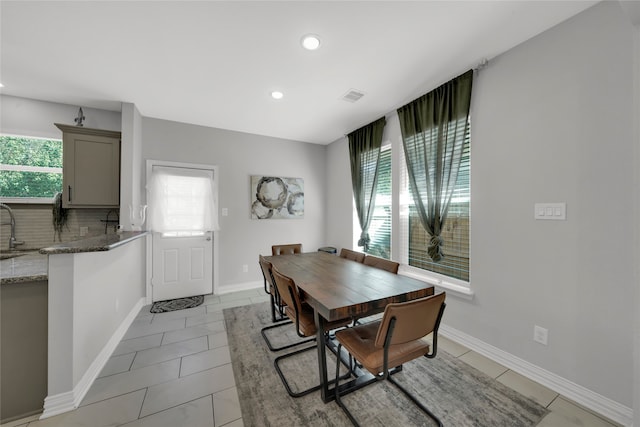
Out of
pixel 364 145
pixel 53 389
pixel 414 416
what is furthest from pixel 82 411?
pixel 364 145

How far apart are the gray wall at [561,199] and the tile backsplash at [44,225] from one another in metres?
4.66

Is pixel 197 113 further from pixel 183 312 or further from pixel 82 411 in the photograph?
pixel 82 411

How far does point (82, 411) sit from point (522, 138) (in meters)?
3.87

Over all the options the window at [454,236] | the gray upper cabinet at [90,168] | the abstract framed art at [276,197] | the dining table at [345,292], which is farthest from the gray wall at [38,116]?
the window at [454,236]

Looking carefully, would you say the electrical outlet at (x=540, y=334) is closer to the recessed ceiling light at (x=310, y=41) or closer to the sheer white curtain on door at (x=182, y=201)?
the recessed ceiling light at (x=310, y=41)

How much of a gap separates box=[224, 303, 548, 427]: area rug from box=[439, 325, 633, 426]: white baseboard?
29 cm

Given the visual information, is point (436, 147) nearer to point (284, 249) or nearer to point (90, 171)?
point (284, 249)

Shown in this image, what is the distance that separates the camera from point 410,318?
50.3 inches

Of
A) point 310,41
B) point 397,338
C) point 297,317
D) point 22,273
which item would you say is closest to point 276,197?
point 310,41

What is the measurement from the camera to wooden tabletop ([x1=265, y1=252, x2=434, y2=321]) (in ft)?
4.71

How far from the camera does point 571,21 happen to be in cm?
167

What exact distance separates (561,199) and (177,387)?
10.7 ft

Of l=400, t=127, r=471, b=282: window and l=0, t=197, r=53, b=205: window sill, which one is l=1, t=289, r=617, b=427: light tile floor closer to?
l=400, t=127, r=471, b=282: window

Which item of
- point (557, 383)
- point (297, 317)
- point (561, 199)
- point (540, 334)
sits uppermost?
point (561, 199)
